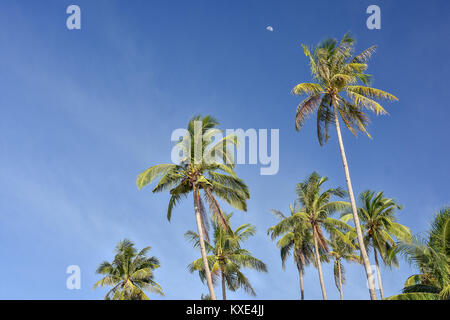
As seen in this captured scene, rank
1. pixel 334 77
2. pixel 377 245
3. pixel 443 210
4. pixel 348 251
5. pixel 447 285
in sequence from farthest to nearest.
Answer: pixel 348 251 → pixel 377 245 → pixel 334 77 → pixel 443 210 → pixel 447 285

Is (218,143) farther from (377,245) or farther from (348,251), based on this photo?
(348,251)

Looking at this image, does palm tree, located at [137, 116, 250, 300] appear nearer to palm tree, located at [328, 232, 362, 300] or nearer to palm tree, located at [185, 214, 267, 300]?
palm tree, located at [185, 214, 267, 300]

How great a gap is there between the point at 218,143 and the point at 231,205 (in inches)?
149

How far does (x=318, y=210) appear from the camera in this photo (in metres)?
29.9

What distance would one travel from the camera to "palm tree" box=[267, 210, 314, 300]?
31.8 metres

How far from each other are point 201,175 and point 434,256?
482 inches

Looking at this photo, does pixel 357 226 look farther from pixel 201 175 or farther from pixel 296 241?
pixel 296 241

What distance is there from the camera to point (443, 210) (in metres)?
14.2

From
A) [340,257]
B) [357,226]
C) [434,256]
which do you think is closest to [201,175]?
[357,226]

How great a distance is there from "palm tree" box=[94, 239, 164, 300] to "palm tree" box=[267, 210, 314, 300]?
38.4 ft

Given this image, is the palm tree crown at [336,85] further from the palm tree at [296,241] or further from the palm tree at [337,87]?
the palm tree at [296,241]

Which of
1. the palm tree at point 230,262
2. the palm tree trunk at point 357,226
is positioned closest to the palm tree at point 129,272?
the palm tree at point 230,262

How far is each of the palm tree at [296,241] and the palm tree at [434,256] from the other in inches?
628
